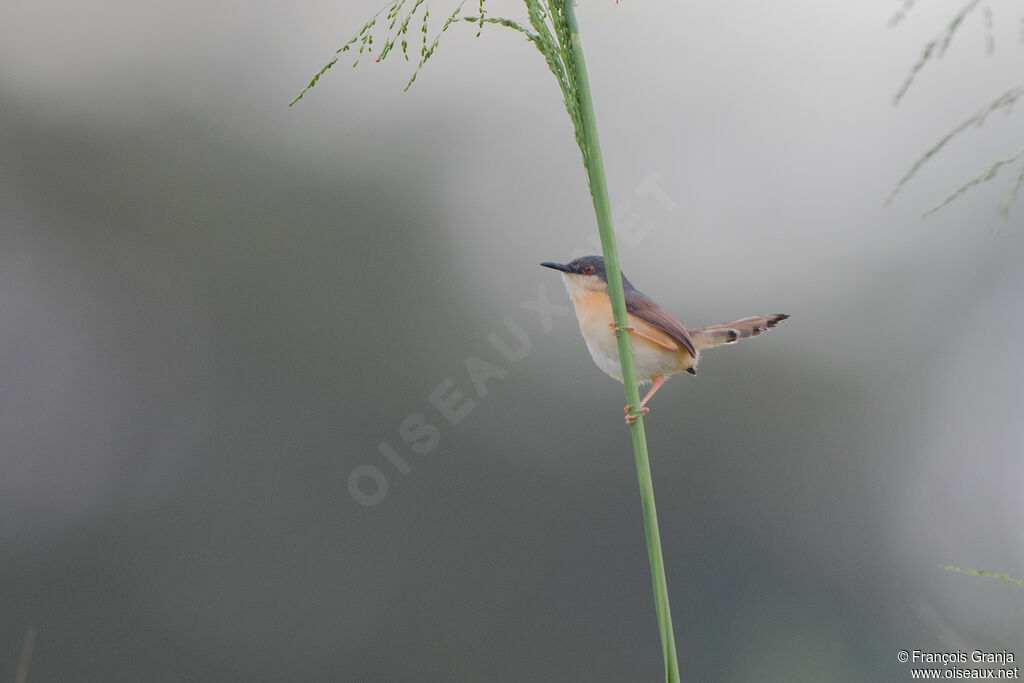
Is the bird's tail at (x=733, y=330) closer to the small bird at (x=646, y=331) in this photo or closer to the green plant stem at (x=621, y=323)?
the small bird at (x=646, y=331)

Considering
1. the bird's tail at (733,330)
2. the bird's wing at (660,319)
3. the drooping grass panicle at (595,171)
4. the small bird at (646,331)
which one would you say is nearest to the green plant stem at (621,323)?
the drooping grass panicle at (595,171)

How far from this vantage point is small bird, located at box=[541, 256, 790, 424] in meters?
Result: 1.41

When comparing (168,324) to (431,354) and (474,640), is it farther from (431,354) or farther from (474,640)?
(474,640)

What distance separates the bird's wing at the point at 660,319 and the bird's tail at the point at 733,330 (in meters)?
0.14

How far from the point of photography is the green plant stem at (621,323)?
82cm

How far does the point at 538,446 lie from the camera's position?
40.5 feet

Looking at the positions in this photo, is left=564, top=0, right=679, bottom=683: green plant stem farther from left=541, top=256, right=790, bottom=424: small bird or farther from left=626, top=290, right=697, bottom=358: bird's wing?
left=626, top=290, right=697, bottom=358: bird's wing

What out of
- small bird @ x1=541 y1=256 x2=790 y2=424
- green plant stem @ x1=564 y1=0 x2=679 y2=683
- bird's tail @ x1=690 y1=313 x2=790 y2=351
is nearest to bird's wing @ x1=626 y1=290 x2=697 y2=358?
small bird @ x1=541 y1=256 x2=790 y2=424

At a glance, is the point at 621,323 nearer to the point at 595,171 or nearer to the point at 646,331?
the point at 595,171

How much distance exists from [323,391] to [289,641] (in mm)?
3369

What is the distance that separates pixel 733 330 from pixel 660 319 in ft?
0.85

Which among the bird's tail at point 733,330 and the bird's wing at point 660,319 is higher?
the bird's wing at point 660,319

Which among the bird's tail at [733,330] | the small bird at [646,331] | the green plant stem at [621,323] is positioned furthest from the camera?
the bird's tail at [733,330]

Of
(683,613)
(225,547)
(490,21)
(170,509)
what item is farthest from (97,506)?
(490,21)
